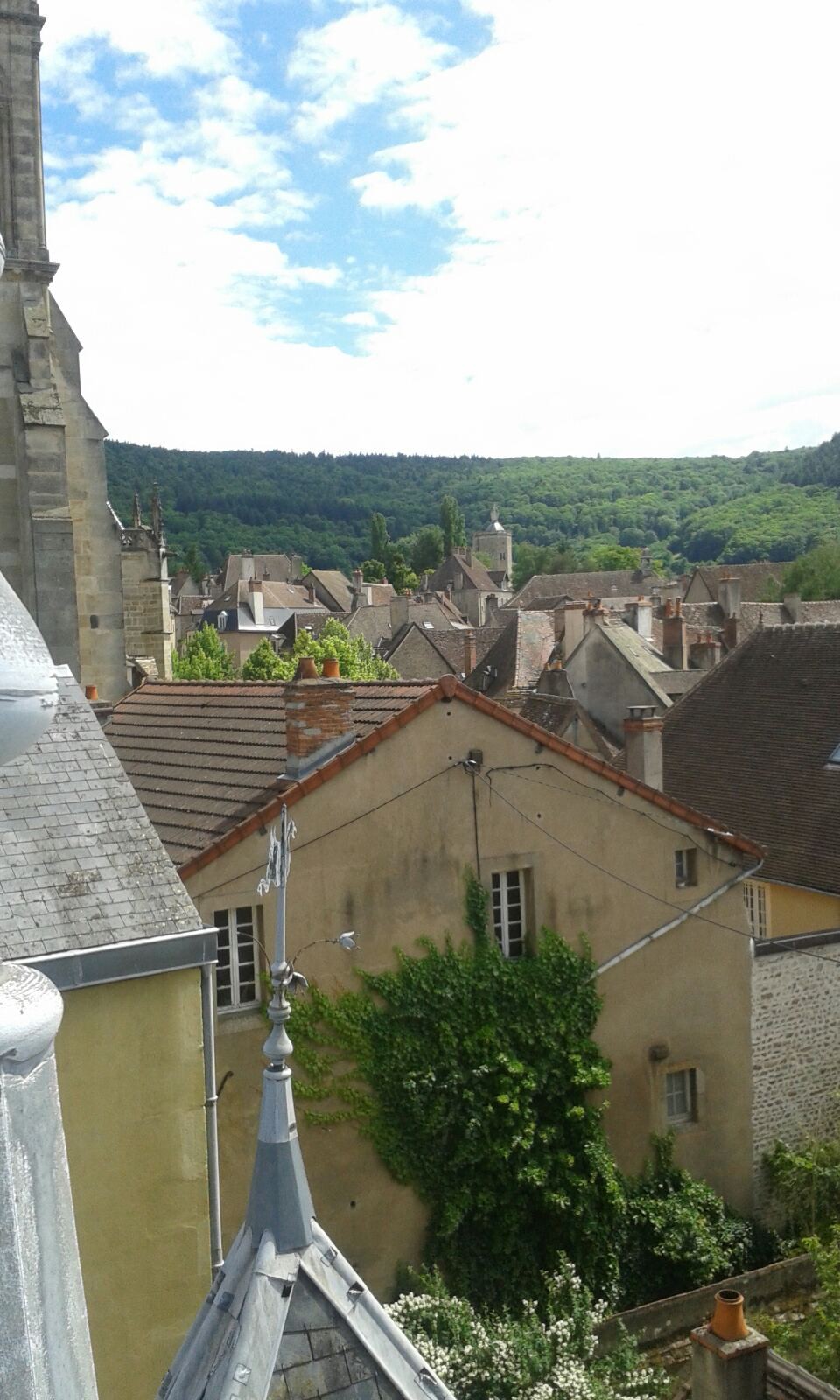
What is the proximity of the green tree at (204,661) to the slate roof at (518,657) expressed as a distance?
910cm

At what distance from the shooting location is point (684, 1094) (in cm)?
1586

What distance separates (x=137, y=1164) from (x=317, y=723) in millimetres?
6103

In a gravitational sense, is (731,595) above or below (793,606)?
above

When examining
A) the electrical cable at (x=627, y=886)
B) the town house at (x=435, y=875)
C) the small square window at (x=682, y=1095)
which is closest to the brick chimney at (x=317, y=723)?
the town house at (x=435, y=875)

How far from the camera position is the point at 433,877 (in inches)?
540

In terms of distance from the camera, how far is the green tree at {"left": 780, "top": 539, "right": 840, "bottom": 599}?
212 feet

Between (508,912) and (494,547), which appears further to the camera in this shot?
(494,547)

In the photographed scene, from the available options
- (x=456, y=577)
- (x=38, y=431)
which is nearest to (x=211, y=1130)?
(x=38, y=431)

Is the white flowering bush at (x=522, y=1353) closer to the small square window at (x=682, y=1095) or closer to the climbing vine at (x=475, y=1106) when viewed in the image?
the climbing vine at (x=475, y=1106)

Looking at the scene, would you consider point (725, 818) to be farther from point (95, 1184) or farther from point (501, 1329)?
point (95, 1184)

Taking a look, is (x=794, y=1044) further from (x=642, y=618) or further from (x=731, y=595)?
(x=731, y=595)

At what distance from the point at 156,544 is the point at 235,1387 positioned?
2621 cm

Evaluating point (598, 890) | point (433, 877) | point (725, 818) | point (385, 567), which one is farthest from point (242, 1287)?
point (385, 567)

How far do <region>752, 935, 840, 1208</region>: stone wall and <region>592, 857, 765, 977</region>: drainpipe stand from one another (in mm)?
1149
